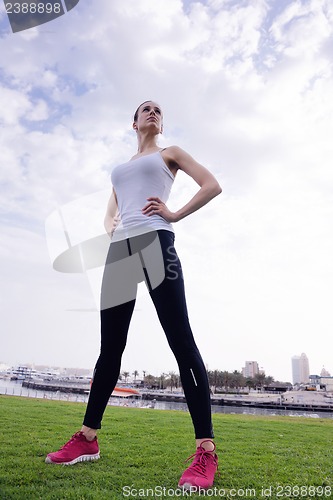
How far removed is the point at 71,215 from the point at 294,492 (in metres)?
2.21

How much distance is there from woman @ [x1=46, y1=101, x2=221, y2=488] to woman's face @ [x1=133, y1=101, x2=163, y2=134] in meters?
0.24

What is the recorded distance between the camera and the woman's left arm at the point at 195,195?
2117 millimetres

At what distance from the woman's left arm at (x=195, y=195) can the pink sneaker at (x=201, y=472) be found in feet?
4.22

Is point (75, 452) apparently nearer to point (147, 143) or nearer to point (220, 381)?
point (147, 143)

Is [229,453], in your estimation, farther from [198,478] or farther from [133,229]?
[133,229]

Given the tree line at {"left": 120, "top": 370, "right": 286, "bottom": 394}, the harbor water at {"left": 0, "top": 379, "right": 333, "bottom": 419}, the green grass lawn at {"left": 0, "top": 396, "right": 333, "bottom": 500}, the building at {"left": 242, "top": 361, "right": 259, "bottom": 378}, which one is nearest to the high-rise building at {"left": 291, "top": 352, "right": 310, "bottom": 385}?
the building at {"left": 242, "top": 361, "right": 259, "bottom": 378}

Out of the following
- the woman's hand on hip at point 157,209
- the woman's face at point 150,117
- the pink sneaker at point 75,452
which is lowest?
the pink sneaker at point 75,452

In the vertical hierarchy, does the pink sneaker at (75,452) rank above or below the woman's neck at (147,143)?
below

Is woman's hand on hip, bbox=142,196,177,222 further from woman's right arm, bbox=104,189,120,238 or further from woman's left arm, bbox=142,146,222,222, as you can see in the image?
woman's right arm, bbox=104,189,120,238

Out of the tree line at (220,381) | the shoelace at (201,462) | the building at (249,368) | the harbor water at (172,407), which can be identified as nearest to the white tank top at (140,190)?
the shoelace at (201,462)

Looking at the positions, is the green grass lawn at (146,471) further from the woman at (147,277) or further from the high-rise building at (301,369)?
the high-rise building at (301,369)

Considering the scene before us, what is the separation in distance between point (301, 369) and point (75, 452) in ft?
558

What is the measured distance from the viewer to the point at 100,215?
2893mm

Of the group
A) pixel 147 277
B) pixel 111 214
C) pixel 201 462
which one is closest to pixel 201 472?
pixel 201 462
